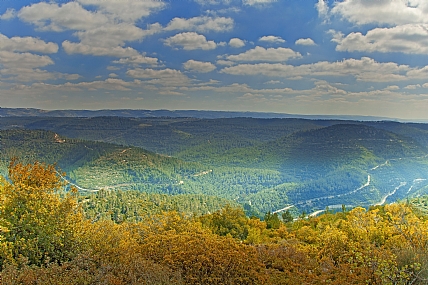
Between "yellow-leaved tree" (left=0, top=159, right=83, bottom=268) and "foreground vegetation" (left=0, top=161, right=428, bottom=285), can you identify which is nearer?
"foreground vegetation" (left=0, top=161, right=428, bottom=285)

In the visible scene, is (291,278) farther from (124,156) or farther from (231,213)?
(124,156)

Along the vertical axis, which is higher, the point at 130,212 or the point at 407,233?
the point at 407,233

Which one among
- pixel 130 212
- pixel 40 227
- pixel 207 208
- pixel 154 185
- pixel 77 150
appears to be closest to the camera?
pixel 40 227

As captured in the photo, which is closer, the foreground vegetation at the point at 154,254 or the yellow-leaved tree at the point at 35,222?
the foreground vegetation at the point at 154,254

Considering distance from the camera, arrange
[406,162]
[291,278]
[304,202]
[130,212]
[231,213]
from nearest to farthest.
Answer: [291,278]
[231,213]
[130,212]
[304,202]
[406,162]

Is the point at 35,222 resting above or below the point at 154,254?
above

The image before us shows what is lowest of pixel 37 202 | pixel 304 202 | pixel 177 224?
pixel 304 202

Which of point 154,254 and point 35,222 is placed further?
point 35,222

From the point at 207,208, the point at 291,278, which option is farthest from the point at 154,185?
the point at 291,278
